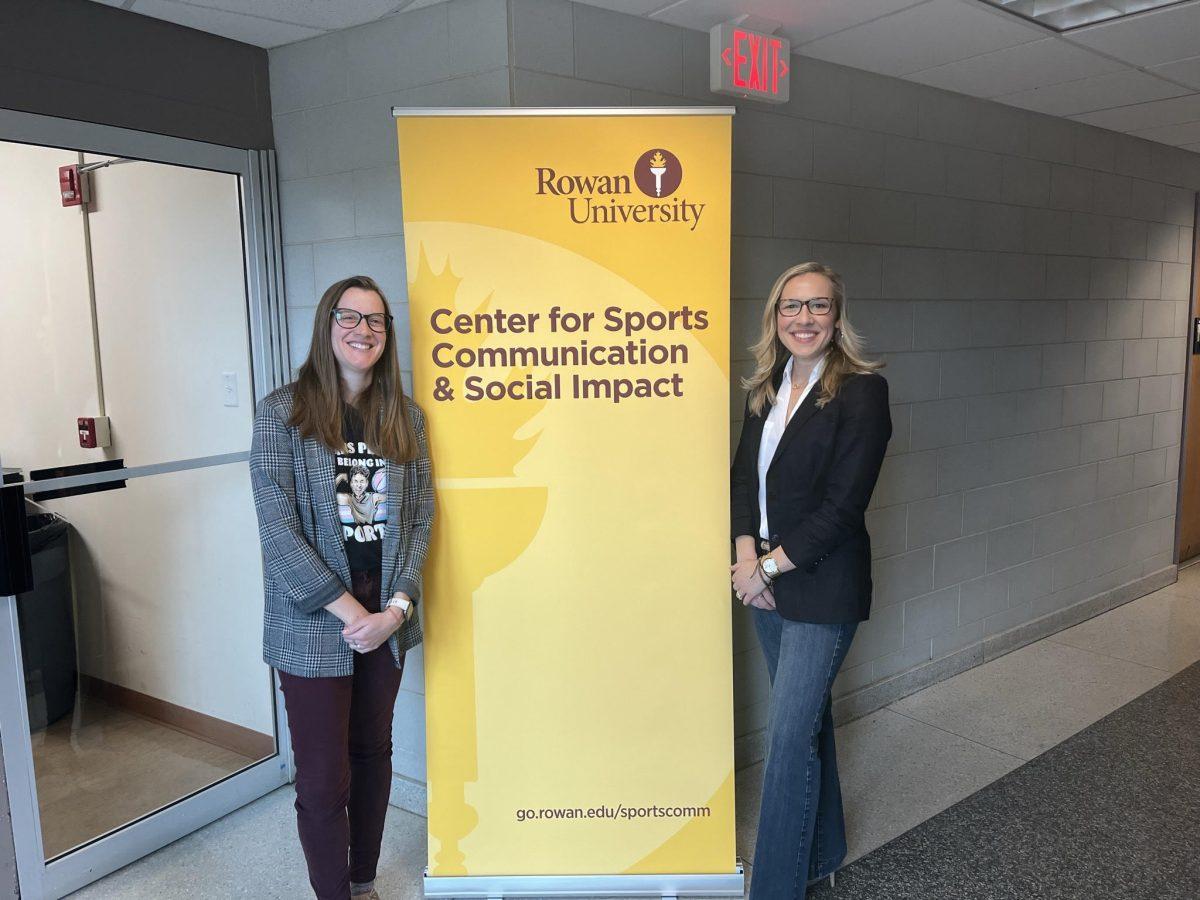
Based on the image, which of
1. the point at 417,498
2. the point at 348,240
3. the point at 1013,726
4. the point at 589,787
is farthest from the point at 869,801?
the point at 348,240

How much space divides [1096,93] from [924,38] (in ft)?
4.17

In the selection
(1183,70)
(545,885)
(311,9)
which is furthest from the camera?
(1183,70)

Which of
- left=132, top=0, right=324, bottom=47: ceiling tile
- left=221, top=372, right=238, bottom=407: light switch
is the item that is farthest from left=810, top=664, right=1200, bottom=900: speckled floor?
left=132, top=0, right=324, bottom=47: ceiling tile

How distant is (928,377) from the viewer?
11.6 feet

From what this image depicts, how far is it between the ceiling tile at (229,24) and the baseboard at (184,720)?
191 centimetres

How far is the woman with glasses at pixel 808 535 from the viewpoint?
203 centimetres

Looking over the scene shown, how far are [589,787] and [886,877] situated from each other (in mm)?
911

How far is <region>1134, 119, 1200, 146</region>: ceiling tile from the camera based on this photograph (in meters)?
4.24

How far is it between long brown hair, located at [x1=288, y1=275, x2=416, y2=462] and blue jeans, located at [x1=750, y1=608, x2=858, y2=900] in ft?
3.51

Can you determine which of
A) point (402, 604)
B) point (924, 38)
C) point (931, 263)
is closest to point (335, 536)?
point (402, 604)

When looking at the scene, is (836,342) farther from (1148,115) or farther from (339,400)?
(1148,115)

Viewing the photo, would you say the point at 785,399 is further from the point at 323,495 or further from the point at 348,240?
the point at 348,240

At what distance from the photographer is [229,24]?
2527mm

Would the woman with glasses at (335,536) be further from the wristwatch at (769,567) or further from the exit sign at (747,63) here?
the exit sign at (747,63)
